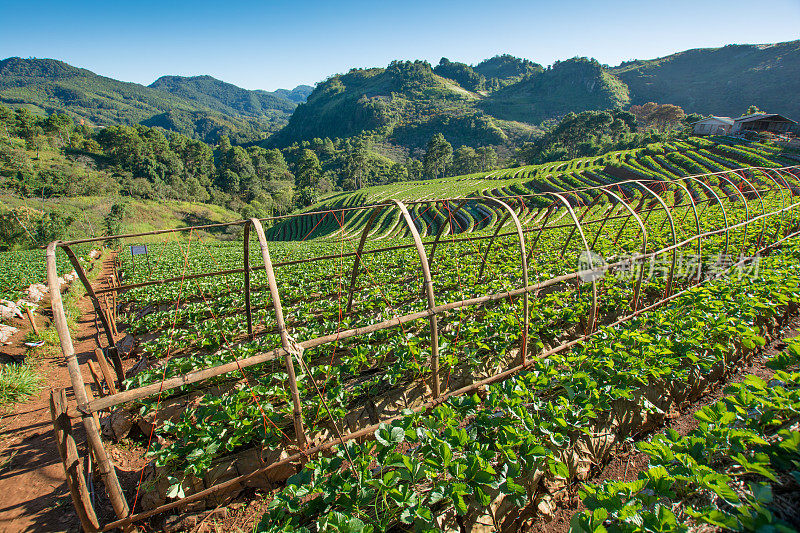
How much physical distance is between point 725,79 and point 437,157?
129 m

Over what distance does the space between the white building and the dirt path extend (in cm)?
8181

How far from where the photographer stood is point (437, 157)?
81500 mm

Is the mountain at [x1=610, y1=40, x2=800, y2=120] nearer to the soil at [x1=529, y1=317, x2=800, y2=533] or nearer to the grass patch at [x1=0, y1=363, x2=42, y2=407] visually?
the soil at [x1=529, y1=317, x2=800, y2=533]

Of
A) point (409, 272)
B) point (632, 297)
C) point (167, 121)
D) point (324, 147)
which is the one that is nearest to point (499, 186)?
point (409, 272)

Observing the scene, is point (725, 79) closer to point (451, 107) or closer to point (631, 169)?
point (451, 107)

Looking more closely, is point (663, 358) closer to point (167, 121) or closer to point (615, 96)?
point (615, 96)

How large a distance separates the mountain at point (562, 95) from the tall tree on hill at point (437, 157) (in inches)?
2823

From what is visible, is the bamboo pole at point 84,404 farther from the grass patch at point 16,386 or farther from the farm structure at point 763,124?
the farm structure at point 763,124

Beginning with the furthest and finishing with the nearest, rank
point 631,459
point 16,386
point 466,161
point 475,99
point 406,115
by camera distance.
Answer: point 475,99, point 406,115, point 466,161, point 16,386, point 631,459

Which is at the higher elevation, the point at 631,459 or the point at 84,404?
the point at 84,404

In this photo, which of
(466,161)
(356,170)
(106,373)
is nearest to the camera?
(106,373)

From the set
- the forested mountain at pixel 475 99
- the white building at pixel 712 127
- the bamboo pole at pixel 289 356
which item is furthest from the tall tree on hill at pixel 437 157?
the bamboo pole at pixel 289 356

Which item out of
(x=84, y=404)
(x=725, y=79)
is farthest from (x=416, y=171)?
(x=725, y=79)

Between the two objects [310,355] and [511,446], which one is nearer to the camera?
[511,446]
